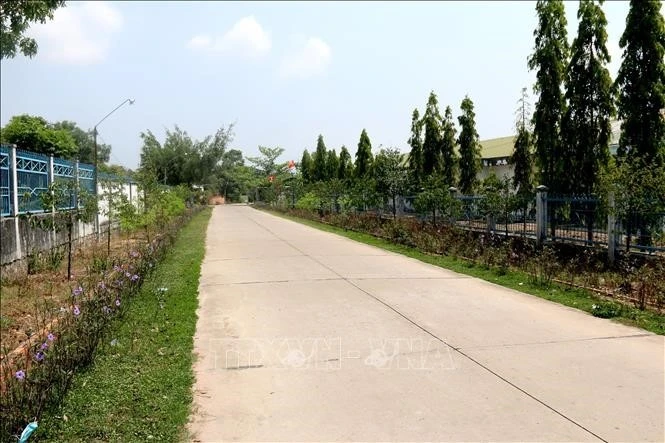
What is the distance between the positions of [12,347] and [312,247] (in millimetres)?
10360

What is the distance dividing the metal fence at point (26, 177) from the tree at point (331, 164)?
30441 mm

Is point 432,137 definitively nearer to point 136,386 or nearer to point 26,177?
point 26,177

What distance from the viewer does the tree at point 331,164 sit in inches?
1670

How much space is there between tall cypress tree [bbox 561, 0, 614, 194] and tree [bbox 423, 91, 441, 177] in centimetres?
1004

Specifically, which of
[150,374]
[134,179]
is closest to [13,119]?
[134,179]

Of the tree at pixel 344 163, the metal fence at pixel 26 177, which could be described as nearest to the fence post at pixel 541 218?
the metal fence at pixel 26 177

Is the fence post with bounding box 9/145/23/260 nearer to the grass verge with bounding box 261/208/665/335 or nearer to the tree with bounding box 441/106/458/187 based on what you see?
the grass verge with bounding box 261/208/665/335

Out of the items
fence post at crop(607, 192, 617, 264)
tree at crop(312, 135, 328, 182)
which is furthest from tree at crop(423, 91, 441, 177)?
tree at crop(312, 135, 328, 182)

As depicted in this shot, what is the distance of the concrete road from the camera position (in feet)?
11.9

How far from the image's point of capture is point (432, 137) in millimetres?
22906

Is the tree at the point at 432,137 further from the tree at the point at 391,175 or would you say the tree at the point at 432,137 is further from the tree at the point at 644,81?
the tree at the point at 644,81

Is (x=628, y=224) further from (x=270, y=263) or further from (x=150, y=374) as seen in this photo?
(x=150, y=374)

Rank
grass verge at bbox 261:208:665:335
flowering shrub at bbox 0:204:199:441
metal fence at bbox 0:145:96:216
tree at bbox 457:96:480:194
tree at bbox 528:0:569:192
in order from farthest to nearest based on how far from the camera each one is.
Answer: tree at bbox 457:96:480:194 < tree at bbox 528:0:569:192 < metal fence at bbox 0:145:96:216 < grass verge at bbox 261:208:665:335 < flowering shrub at bbox 0:204:199:441

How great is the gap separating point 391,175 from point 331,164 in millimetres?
23852
